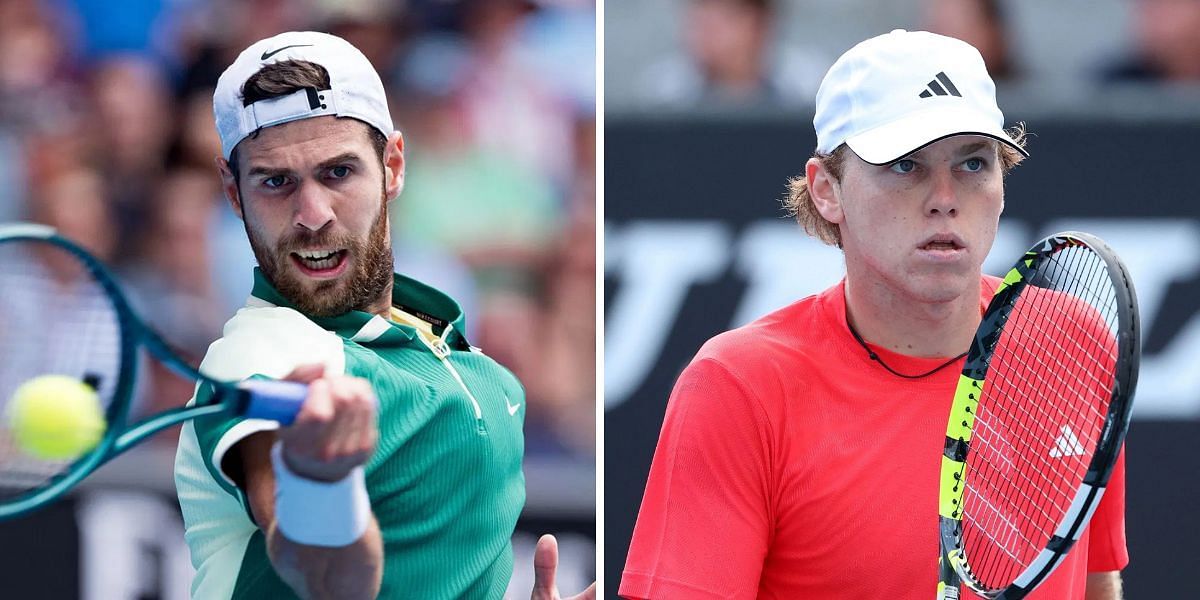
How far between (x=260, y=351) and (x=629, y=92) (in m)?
2.99

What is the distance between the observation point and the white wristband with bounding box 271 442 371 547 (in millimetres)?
1918

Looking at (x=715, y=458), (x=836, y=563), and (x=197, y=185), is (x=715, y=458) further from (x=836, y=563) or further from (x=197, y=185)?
(x=197, y=185)

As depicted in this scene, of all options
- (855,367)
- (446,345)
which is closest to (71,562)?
(446,345)

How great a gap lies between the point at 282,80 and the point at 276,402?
0.81m

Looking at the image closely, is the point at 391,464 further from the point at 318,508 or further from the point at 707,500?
the point at 707,500

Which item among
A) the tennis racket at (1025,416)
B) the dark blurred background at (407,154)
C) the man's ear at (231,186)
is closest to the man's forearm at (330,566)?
the man's ear at (231,186)

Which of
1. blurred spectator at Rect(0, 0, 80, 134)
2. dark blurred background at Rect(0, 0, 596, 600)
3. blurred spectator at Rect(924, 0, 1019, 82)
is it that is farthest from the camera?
blurred spectator at Rect(0, 0, 80, 134)

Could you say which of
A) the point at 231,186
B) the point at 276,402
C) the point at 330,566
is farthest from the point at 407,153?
the point at 276,402

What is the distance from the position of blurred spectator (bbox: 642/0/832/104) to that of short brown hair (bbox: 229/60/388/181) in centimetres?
260

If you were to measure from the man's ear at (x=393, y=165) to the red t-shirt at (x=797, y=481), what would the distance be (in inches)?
26.8

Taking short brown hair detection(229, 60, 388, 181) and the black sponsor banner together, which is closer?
short brown hair detection(229, 60, 388, 181)

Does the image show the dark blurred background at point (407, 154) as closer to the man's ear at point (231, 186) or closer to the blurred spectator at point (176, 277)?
the blurred spectator at point (176, 277)

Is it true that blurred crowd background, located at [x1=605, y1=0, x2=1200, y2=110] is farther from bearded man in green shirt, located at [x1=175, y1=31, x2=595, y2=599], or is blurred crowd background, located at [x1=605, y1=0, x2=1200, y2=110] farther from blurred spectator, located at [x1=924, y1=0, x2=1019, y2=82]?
bearded man in green shirt, located at [x1=175, y1=31, x2=595, y2=599]

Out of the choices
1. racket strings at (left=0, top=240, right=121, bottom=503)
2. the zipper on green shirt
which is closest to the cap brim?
the zipper on green shirt
